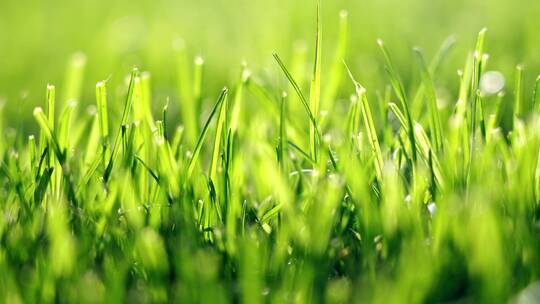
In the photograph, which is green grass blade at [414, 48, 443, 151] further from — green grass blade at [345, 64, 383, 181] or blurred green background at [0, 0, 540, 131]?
blurred green background at [0, 0, 540, 131]

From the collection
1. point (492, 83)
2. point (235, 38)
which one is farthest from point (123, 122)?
point (235, 38)

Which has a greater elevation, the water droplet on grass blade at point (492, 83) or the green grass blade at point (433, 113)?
the green grass blade at point (433, 113)

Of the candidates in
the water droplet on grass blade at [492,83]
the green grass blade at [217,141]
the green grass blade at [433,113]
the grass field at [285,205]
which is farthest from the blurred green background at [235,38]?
the green grass blade at [217,141]

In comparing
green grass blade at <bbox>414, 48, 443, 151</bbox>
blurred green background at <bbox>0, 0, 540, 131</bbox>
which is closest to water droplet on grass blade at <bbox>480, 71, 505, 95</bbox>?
blurred green background at <bbox>0, 0, 540, 131</bbox>

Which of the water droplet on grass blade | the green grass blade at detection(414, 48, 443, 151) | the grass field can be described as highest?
the green grass blade at detection(414, 48, 443, 151)

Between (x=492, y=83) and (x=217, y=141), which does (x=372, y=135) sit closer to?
(x=217, y=141)

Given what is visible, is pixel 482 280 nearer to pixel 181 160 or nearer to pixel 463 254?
pixel 463 254

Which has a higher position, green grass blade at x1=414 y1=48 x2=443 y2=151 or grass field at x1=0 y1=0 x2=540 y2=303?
green grass blade at x1=414 y1=48 x2=443 y2=151

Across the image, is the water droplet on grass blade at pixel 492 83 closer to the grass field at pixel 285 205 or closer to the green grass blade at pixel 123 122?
the grass field at pixel 285 205

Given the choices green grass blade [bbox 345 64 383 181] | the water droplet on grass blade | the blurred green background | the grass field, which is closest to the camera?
the grass field
